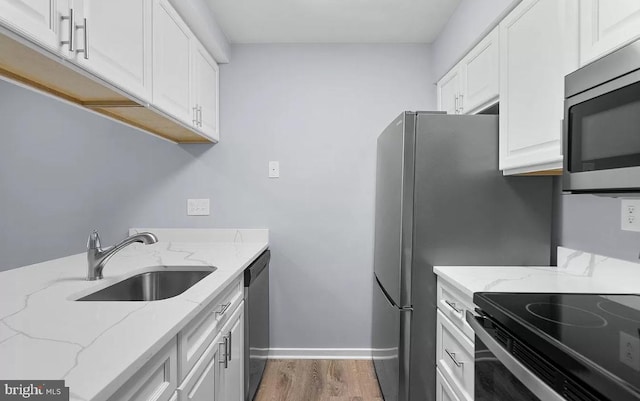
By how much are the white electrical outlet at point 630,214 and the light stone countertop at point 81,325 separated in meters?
1.55

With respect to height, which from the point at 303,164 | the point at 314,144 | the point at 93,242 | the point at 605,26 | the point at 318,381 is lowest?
the point at 318,381

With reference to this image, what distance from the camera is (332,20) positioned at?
2170mm

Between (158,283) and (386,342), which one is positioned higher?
(158,283)

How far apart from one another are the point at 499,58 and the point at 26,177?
2.62m

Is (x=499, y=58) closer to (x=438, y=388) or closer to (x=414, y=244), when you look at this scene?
(x=414, y=244)

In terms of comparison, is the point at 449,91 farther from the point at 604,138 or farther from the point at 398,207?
the point at 604,138

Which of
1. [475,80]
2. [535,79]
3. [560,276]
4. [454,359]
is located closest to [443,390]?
[454,359]

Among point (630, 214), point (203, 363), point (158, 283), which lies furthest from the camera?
point (158, 283)

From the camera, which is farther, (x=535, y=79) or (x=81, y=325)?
(x=535, y=79)

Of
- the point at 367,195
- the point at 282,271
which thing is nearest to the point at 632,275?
the point at 367,195

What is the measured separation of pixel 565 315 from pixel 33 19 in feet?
5.50
